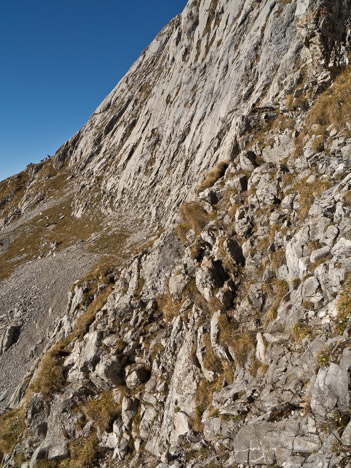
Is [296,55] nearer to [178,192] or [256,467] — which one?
[178,192]

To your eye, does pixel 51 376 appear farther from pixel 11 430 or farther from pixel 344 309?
pixel 344 309

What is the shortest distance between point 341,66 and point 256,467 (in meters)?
28.2

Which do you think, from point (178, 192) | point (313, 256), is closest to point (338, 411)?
point (313, 256)

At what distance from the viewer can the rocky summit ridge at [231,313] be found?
10148 millimetres

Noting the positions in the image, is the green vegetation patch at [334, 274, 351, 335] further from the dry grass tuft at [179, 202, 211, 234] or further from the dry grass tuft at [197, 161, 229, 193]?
the dry grass tuft at [197, 161, 229, 193]

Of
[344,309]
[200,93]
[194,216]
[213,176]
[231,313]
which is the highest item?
[200,93]

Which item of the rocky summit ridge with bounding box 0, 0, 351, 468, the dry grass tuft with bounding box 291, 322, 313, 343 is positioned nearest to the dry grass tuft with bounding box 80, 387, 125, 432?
the rocky summit ridge with bounding box 0, 0, 351, 468

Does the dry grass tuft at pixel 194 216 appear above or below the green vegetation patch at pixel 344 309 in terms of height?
above

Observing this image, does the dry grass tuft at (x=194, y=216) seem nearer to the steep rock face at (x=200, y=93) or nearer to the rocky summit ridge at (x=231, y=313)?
the rocky summit ridge at (x=231, y=313)

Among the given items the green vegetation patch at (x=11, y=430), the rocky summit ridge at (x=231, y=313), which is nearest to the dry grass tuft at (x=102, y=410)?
the rocky summit ridge at (x=231, y=313)

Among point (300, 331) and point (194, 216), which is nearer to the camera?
point (300, 331)

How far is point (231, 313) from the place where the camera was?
50.3 ft

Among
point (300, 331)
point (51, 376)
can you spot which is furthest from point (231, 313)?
point (51, 376)

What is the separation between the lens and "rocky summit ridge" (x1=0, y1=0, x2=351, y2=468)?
400 inches
